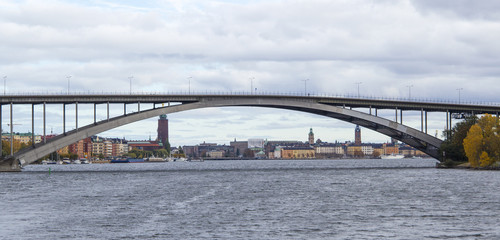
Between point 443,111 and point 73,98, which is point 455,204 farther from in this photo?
point 443,111

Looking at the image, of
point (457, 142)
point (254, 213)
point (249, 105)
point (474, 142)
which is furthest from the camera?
point (457, 142)

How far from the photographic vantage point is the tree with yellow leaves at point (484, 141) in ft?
313

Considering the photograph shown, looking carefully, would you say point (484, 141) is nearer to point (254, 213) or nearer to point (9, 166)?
point (9, 166)

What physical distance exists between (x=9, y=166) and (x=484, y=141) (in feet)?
211

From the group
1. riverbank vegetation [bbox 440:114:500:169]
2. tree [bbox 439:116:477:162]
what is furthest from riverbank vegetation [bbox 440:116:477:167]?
riverbank vegetation [bbox 440:114:500:169]

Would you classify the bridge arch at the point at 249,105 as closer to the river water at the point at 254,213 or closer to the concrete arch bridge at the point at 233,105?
the concrete arch bridge at the point at 233,105

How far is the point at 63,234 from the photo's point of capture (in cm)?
3097

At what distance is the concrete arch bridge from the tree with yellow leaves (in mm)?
14598

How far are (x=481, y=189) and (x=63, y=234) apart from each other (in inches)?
1457

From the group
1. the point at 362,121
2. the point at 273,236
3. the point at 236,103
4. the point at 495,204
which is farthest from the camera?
the point at 362,121

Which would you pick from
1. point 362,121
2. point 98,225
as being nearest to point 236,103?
point 362,121

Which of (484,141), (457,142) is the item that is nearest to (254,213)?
(484,141)

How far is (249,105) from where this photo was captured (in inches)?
4178

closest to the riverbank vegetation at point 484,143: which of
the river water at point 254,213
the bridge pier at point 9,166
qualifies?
the river water at point 254,213
